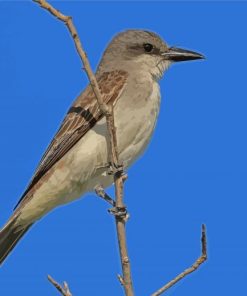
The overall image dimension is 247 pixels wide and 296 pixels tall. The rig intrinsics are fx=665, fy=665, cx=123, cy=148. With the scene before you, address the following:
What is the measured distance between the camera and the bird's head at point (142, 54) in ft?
22.4

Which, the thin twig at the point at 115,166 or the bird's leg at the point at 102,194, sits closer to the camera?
the thin twig at the point at 115,166

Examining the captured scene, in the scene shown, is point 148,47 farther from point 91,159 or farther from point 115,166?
point 115,166

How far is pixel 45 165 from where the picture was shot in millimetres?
6348

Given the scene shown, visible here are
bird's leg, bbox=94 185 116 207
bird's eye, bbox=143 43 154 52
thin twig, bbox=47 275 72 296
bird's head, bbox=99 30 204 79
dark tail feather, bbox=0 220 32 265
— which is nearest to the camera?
thin twig, bbox=47 275 72 296

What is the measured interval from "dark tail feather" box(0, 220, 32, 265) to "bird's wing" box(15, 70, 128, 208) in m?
0.24

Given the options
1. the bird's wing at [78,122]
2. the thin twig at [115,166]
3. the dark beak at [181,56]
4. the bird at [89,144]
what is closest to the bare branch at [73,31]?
the thin twig at [115,166]

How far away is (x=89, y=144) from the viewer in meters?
6.06

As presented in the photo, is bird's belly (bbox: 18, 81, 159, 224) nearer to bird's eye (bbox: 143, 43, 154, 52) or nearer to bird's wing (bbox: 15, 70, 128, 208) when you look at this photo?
bird's wing (bbox: 15, 70, 128, 208)

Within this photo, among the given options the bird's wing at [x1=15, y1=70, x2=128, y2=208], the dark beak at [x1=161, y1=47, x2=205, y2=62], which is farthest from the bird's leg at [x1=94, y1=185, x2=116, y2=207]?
the dark beak at [x1=161, y1=47, x2=205, y2=62]

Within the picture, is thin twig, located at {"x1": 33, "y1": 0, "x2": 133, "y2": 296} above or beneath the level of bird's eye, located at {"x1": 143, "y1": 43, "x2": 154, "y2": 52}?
beneath

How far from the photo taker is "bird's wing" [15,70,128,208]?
620cm

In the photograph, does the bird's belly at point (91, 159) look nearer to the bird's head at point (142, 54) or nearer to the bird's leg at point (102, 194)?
the bird's leg at point (102, 194)

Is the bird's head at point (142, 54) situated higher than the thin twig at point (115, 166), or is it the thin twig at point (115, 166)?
the bird's head at point (142, 54)

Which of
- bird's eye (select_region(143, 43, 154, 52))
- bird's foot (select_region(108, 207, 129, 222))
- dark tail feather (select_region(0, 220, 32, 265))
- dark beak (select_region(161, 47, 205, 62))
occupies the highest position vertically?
bird's eye (select_region(143, 43, 154, 52))
